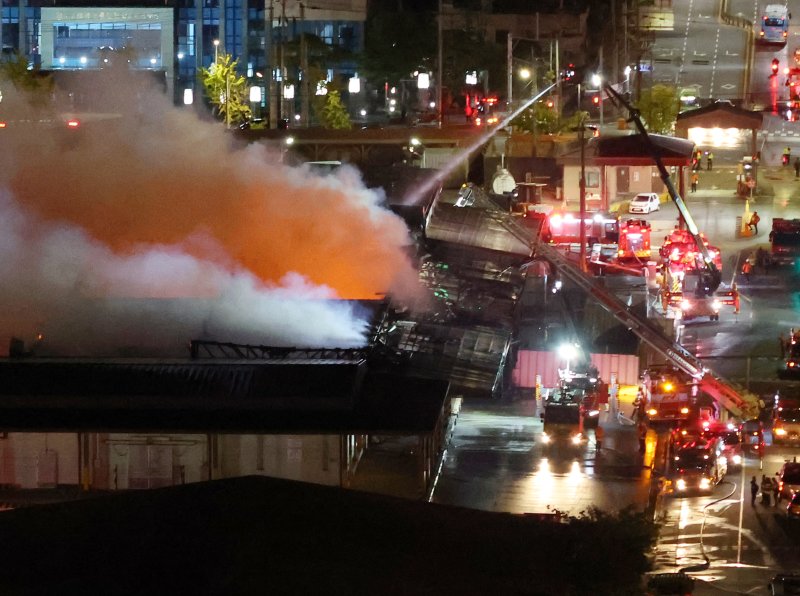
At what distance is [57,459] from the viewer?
20438 mm

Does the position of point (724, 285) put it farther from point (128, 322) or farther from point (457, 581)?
point (457, 581)

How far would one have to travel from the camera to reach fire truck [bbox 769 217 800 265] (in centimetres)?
3356

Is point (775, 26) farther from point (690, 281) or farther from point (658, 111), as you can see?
point (690, 281)

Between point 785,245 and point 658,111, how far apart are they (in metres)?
14.0

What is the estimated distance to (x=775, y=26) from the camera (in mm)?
56125

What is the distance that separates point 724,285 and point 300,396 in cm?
1420

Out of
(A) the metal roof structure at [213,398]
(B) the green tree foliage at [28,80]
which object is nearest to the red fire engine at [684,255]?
(A) the metal roof structure at [213,398]

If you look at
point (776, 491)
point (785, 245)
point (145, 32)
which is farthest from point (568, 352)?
point (145, 32)

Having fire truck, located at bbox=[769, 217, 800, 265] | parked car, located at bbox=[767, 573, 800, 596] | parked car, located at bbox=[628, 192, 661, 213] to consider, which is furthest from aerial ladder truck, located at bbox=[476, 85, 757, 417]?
parked car, located at bbox=[767, 573, 800, 596]

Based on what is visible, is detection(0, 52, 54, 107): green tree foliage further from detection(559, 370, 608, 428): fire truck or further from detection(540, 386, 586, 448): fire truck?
detection(540, 386, 586, 448): fire truck

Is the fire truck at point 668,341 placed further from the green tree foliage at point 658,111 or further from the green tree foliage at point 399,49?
the green tree foliage at point 399,49

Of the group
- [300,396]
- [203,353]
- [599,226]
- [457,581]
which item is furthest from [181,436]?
[599,226]

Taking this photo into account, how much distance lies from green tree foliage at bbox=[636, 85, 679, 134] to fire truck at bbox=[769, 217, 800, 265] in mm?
12863

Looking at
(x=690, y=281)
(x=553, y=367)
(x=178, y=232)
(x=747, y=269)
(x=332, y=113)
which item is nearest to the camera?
(x=553, y=367)
